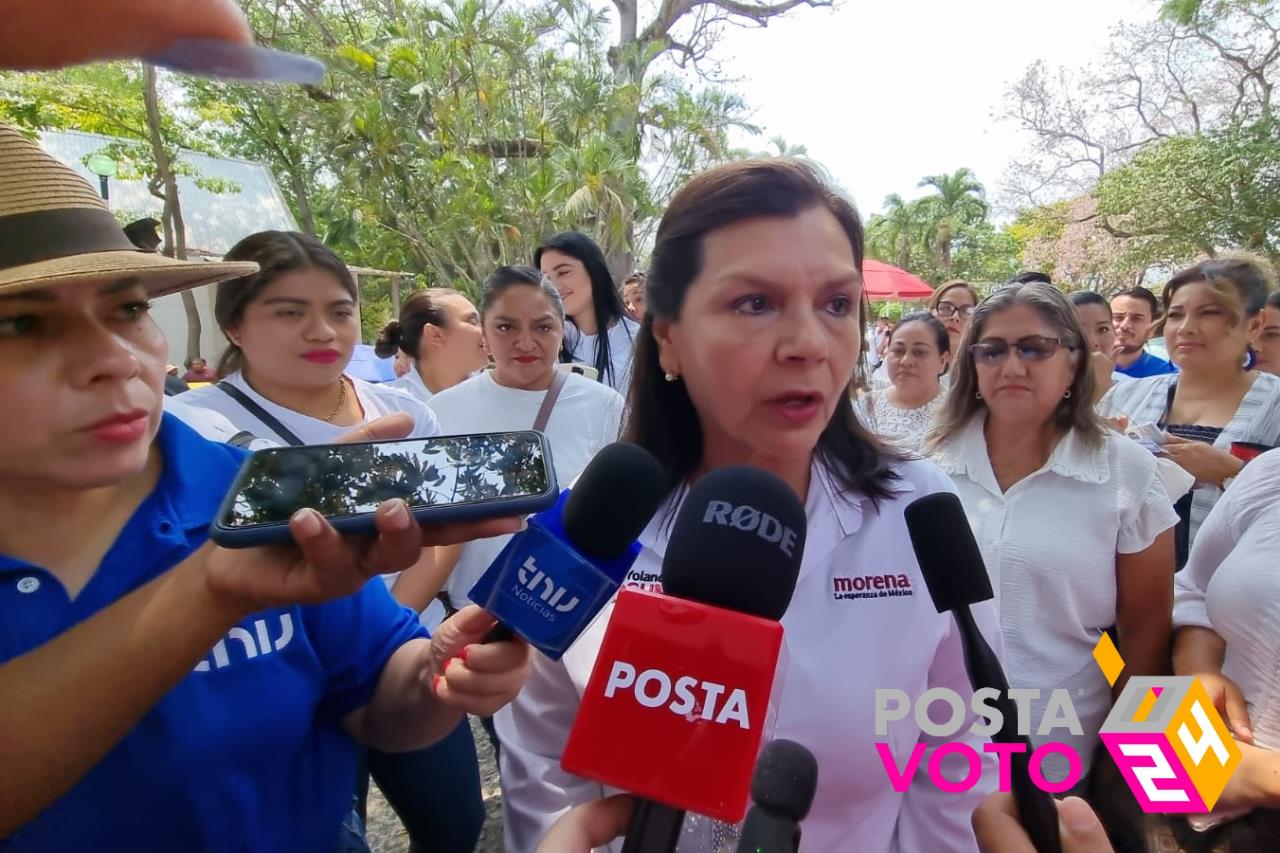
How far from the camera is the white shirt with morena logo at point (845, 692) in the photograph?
1379 mm

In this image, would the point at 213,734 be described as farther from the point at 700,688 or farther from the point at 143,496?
the point at 700,688

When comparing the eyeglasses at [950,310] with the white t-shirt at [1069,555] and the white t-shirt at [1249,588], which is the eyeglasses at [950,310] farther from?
the white t-shirt at [1249,588]

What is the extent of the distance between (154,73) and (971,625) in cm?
1401

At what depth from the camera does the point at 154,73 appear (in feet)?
37.1

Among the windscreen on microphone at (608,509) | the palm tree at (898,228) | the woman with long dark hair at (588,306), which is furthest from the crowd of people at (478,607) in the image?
the palm tree at (898,228)

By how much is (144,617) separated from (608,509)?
620mm

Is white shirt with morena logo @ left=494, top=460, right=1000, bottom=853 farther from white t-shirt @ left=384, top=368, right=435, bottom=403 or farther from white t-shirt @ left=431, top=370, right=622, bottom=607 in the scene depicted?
white t-shirt @ left=384, top=368, right=435, bottom=403

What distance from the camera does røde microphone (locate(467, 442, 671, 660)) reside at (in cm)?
102

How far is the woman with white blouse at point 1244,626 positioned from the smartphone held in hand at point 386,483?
192cm

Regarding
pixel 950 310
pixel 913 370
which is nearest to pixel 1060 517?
pixel 913 370

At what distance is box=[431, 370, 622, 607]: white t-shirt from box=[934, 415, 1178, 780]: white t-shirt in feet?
5.32

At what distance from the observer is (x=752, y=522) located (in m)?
1.00

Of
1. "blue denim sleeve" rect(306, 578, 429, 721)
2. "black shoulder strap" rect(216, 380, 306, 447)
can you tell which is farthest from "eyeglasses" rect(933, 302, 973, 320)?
"blue denim sleeve" rect(306, 578, 429, 721)

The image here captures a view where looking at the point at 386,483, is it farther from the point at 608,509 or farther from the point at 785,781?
the point at 785,781
